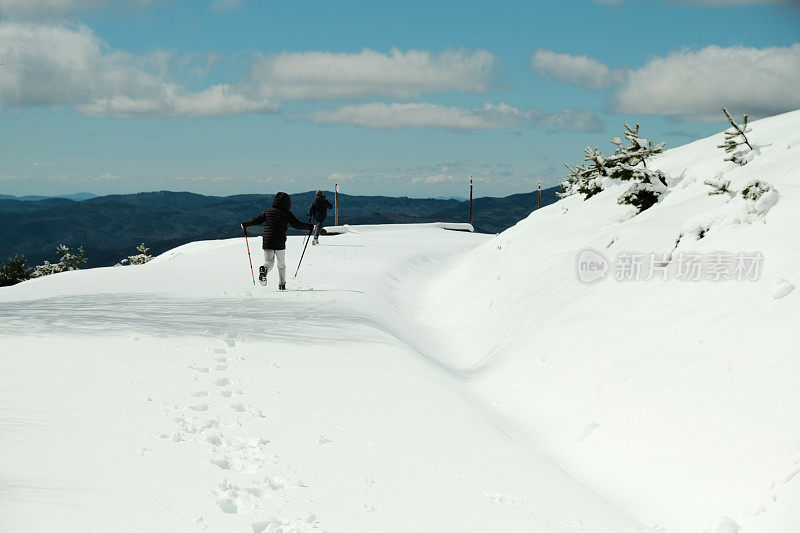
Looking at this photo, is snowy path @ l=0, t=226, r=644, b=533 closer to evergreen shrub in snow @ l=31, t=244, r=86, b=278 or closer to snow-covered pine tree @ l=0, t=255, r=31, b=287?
evergreen shrub in snow @ l=31, t=244, r=86, b=278

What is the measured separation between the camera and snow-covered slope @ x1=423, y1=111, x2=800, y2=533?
499 centimetres

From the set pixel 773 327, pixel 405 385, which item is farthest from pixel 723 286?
pixel 405 385

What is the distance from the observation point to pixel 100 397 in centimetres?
554

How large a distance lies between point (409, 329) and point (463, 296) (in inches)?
144

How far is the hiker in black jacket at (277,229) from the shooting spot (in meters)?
13.6

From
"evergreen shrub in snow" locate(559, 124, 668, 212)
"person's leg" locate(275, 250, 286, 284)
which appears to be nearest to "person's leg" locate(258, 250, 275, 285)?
"person's leg" locate(275, 250, 286, 284)

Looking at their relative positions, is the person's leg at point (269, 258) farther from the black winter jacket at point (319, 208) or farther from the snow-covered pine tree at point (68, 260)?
the snow-covered pine tree at point (68, 260)

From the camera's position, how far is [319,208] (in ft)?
77.7

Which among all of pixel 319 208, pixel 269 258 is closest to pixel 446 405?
pixel 269 258

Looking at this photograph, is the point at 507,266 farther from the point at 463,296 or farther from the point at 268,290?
the point at 268,290

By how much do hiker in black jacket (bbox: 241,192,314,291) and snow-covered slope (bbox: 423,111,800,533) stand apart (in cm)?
432

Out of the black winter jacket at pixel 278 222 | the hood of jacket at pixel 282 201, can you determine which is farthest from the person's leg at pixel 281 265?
the hood of jacket at pixel 282 201

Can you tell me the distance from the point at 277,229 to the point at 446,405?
810cm

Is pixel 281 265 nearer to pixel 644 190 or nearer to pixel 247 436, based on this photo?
pixel 644 190
